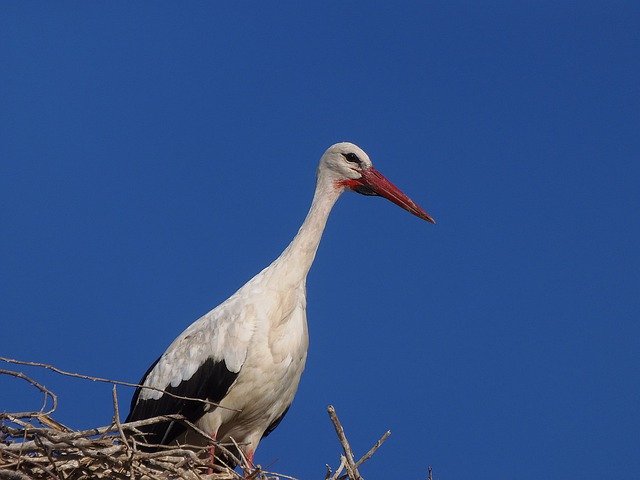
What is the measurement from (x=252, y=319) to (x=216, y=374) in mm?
373

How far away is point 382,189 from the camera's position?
27.6ft

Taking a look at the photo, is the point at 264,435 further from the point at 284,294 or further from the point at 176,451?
the point at 176,451

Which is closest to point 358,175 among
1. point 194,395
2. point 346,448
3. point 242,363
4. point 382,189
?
point 382,189

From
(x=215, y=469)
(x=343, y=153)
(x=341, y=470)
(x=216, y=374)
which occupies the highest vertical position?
(x=343, y=153)

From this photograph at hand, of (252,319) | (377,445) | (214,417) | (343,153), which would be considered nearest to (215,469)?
(214,417)

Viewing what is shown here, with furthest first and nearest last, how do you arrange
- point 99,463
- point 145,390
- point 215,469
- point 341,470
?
1. point 145,390
2. point 215,469
3. point 341,470
4. point 99,463

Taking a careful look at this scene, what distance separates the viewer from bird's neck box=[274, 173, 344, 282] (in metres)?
7.89

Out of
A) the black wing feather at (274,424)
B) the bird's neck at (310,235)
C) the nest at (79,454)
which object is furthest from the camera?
the black wing feather at (274,424)

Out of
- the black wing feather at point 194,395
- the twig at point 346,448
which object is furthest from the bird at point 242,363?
the twig at point 346,448

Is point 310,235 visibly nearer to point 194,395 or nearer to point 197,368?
point 197,368

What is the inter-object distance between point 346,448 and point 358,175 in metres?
2.40

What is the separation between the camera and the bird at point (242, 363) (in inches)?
297

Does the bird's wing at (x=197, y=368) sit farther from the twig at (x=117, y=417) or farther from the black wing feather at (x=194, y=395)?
the twig at (x=117, y=417)

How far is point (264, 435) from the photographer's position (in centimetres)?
811
